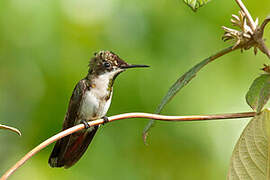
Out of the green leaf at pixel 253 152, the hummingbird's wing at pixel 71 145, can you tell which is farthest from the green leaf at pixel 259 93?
the hummingbird's wing at pixel 71 145

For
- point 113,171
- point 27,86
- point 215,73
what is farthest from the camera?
point 27,86

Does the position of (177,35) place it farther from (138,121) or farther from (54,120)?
(54,120)

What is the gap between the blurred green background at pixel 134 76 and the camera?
3576mm

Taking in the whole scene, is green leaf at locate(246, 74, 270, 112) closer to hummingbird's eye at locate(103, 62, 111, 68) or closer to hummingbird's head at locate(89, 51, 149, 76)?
hummingbird's head at locate(89, 51, 149, 76)

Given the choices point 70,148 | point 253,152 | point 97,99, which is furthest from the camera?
point 70,148

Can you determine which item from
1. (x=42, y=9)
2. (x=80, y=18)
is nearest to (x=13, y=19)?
(x=42, y=9)

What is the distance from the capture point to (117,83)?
3598mm

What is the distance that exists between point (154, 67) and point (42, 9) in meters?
0.98

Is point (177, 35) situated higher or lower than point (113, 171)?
higher

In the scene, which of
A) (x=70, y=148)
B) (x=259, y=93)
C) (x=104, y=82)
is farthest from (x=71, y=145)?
(x=259, y=93)

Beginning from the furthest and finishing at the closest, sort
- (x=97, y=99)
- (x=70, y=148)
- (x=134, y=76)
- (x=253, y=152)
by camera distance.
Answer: (x=134, y=76)
(x=70, y=148)
(x=97, y=99)
(x=253, y=152)

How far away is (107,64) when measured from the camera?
3.27 metres

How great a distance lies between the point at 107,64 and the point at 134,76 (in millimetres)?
414

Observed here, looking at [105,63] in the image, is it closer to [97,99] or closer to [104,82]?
[104,82]
